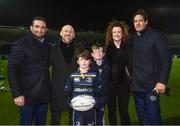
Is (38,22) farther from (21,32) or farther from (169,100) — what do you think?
(21,32)

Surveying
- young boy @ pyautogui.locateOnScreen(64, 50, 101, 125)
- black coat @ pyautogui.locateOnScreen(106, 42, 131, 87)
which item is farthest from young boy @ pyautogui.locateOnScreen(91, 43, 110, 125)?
young boy @ pyautogui.locateOnScreen(64, 50, 101, 125)

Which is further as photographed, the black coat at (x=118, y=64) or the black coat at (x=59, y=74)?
the black coat at (x=118, y=64)

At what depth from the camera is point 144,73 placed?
17.1 ft

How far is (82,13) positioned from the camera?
45094 mm

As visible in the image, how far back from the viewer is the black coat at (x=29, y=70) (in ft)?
16.0

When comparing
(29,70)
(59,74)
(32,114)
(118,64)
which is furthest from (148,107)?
(29,70)

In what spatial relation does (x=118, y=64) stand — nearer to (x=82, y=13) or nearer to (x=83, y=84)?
(x=83, y=84)

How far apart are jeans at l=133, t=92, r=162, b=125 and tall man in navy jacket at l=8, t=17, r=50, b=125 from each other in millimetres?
1425

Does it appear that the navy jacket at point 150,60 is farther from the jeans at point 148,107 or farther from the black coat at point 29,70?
the black coat at point 29,70

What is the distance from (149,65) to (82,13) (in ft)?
133

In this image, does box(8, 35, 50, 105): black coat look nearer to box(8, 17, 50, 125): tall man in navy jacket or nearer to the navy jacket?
box(8, 17, 50, 125): tall man in navy jacket

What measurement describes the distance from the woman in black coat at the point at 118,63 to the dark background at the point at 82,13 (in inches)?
1435

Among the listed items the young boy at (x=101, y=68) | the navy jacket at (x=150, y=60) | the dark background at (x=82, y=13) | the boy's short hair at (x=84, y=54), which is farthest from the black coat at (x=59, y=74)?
the dark background at (x=82, y=13)

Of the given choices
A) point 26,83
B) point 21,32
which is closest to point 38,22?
point 26,83
